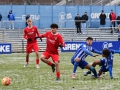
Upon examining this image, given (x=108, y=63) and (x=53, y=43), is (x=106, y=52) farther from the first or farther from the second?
(x=53, y=43)

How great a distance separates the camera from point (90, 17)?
42531 millimetres

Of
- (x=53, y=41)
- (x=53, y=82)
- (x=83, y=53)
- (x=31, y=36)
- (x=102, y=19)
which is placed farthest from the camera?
(x=102, y=19)

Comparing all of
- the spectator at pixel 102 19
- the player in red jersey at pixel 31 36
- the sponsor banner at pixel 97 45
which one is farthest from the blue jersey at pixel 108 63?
the spectator at pixel 102 19

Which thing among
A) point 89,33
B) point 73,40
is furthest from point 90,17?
point 73,40

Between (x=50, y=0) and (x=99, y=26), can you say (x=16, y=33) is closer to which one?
(x=99, y=26)

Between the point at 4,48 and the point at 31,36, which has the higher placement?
the point at 31,36

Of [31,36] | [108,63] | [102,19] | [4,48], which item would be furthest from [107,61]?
[102,19]

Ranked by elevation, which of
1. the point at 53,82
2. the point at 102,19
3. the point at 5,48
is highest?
the point at 102,19

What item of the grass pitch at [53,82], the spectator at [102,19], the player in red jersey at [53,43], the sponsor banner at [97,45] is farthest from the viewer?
the spectator at [102,19]

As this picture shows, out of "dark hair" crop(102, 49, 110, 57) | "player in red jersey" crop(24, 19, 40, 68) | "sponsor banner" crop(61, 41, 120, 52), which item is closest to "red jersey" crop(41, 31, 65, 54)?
"dark hair" crop(102, 49, 110, 57)

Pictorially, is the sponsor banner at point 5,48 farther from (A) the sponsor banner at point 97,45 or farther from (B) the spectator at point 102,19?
(B) the spectator at point 102,19

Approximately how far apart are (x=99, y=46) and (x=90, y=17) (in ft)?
29.0

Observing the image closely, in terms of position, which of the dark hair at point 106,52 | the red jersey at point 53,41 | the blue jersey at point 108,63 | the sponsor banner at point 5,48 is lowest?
the sponsor banner at point 5,48

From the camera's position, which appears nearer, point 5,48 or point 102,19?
point 5,48
